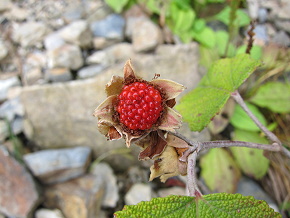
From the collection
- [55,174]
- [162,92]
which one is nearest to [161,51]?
[55,174]

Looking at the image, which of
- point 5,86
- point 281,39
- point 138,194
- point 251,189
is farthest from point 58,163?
point 281,39

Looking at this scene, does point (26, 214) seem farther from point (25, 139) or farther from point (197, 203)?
point (197, 203)

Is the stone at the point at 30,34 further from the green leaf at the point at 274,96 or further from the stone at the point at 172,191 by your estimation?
the green leaf at the point at 274,96

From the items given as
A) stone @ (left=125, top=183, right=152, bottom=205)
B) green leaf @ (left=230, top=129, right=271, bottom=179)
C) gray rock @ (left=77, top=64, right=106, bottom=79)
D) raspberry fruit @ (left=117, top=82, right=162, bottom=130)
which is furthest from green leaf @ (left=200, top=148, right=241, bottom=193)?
raspberry fruit @ (left=117, top=82, right=162, bottom=130)

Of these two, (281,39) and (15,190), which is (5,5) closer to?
(15,190)

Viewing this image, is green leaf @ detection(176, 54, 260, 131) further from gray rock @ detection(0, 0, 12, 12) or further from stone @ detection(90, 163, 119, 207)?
gray rock @ detection(0, 0, 12, 12)

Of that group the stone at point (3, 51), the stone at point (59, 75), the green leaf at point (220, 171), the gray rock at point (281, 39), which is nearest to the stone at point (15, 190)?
the stone at point (59, 75)
